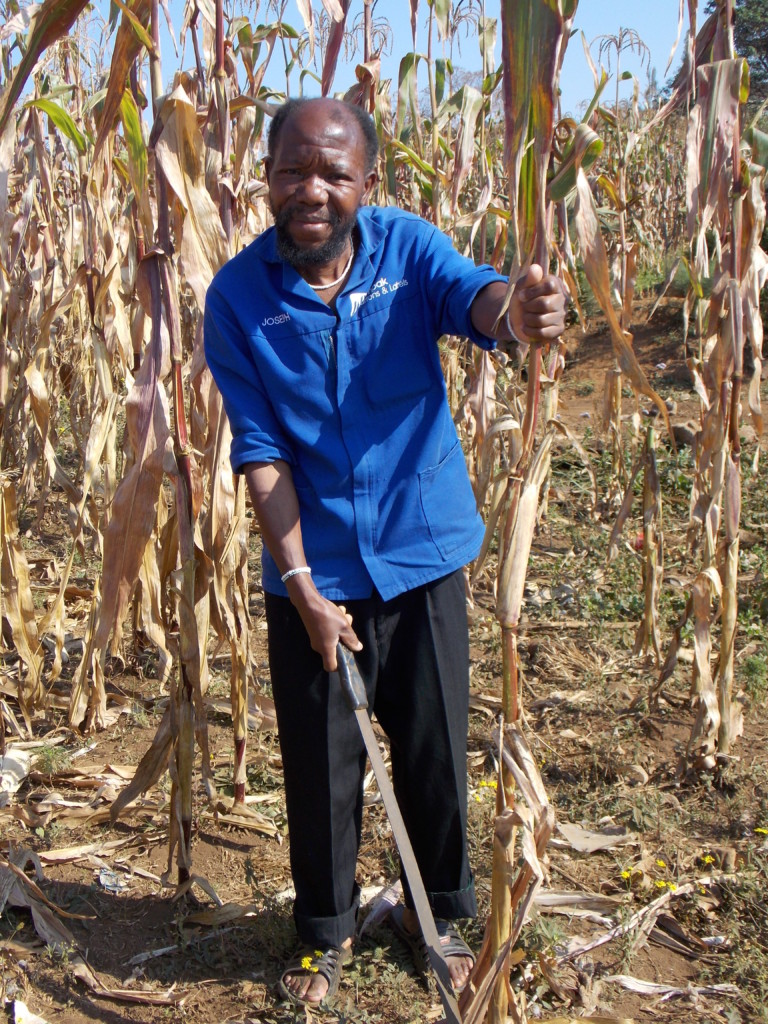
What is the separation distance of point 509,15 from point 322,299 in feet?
2.32

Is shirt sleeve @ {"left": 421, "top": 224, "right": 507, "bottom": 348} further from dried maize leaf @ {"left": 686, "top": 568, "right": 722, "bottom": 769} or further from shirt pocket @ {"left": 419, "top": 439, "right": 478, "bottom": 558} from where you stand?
dried maize leaf @ {"left": 686, "top": 568, "right": 722, "bottom": 769}

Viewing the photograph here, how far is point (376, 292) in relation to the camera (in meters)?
1.85

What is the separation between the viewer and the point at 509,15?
4.19ft

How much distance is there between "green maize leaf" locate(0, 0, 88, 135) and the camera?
1838mm

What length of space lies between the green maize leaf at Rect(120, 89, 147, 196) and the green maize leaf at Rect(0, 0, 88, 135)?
0.70ft

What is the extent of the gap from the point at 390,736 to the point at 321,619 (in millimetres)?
453

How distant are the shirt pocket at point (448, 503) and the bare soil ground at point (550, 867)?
1.75 ft

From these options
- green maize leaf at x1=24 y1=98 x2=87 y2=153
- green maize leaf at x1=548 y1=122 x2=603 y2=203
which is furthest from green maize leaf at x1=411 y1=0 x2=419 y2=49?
green maize leaf at x1=548 y1=122 x2=603 y2=203

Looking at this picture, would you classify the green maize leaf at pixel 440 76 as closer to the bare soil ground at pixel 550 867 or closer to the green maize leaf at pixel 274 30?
the green maize leaf at pixel 274 30

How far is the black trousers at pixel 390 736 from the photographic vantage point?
1.96m

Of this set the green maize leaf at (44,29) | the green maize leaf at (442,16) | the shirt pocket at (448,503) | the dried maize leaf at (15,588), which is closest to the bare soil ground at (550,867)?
the dried maize leaf at (15,588)

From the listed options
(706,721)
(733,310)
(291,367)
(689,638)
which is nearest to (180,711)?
(291,367)

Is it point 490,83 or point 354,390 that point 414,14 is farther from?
point 354,390

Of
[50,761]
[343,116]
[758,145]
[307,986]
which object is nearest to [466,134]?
[758,145]
